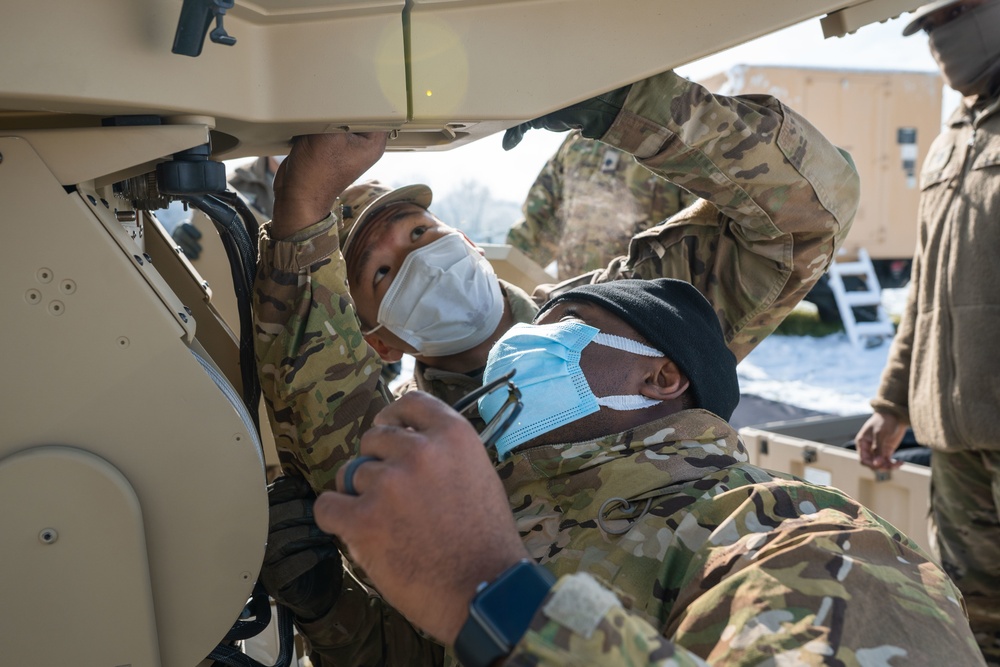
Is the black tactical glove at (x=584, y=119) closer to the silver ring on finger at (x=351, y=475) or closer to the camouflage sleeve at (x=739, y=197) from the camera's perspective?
the camouflage sleeve at (x=739, y=197)

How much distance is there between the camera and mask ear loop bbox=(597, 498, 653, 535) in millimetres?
1338

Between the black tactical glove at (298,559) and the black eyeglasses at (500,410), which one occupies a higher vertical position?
the black eyeglasses at (500,410)

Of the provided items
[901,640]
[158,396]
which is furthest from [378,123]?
[901,640]

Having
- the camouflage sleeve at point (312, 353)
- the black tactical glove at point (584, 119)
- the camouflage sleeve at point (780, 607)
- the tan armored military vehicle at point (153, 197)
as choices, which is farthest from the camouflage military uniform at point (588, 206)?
the camouflage sleeve at point (780, 607)

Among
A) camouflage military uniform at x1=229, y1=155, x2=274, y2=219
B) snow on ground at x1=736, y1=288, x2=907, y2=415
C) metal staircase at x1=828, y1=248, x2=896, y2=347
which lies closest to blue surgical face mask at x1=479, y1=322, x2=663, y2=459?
camouflage military uniform at x1=229, y1=155, x2=274, y2=219

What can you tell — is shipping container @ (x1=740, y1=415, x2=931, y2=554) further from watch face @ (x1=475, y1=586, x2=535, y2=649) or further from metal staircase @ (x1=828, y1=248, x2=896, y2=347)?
metal staircase @ (x1=828, y1=248, x2=896, y2=347)

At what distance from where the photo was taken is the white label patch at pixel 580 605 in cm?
83

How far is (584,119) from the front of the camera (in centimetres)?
168

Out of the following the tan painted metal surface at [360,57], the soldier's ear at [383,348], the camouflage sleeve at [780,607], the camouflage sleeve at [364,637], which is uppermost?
the tan painted metal surface at [360,57]

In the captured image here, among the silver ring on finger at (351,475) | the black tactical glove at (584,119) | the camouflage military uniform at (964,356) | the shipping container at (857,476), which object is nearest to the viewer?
the silver ring on finger at (351,475)

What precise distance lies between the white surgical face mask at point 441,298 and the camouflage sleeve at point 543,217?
2.74 metres

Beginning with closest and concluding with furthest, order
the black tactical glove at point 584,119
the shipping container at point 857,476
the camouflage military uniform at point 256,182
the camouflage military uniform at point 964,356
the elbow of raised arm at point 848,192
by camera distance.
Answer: the black tactical glove at point 584,119, the elbow of raised arm at point 848,192, the camouflage military uniform at point 964,356, the shipping container at point 857,476, the camouflage military uniform at point 256,182

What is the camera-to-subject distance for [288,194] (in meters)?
1.64

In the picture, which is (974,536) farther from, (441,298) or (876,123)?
(876,123)
